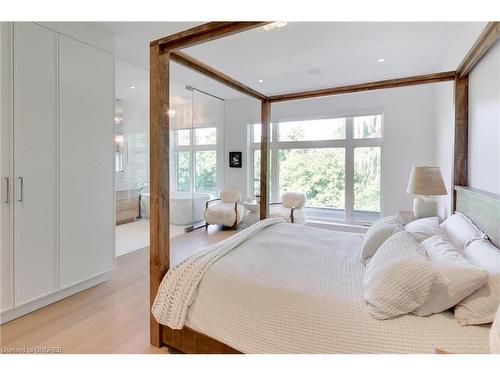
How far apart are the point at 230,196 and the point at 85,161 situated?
309 cm

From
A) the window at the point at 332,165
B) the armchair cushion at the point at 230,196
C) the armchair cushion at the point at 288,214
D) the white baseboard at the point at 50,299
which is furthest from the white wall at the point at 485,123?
the armchair cushion at the point at 230,196

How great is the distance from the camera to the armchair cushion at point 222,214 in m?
5.00

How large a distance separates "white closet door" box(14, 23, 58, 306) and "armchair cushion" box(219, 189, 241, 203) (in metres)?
3.31

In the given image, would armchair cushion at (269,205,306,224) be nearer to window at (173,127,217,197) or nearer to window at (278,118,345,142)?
window at (278,118,345,142)

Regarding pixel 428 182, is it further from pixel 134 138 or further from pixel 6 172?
pixel 134 138

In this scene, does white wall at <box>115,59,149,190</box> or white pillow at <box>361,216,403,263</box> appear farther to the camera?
white wall at <box>115,59,149,190</box>

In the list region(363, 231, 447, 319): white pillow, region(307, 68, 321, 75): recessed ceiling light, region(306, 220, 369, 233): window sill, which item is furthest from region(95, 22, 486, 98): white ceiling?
region(306, 220, 369, 233): window sill

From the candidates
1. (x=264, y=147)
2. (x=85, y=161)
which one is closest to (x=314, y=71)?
(x=264, y=147)

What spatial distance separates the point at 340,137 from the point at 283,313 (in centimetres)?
→ 427

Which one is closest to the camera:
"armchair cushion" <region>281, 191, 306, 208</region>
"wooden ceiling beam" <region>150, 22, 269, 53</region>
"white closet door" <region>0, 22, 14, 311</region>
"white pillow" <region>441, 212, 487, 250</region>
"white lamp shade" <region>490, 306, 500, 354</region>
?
"white lamp shade" <region>490, 306, 500, 354</region>

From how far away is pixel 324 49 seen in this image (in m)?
3.18

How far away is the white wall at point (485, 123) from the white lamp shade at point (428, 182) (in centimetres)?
36

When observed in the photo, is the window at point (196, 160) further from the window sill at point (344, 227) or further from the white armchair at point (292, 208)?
the window sill at point (344, 227)

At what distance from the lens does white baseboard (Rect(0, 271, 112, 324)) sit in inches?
81.5
